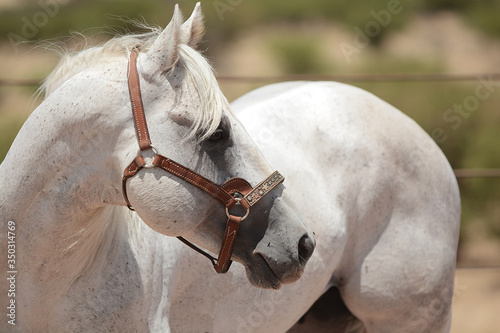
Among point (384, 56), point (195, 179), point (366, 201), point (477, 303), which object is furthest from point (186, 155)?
point (384, 56)

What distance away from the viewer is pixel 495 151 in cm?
847

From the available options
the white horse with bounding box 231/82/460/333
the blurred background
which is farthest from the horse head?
the blurred background

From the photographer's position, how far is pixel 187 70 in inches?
72.1

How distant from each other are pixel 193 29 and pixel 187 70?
175 mm

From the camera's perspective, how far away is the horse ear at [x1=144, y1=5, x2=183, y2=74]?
1797mm

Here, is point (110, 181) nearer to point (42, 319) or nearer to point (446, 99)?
point (42, 319)

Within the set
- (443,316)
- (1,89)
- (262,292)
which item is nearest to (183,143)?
(262,292)

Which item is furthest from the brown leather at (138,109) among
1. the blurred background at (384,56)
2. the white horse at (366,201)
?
the blurred background at (384,56)

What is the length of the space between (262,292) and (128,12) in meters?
13.7

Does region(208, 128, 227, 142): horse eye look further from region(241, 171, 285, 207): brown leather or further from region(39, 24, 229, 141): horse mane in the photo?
region(241, 171, 285, 207): brown leather

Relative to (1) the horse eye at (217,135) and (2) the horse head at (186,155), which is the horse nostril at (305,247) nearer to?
(2) the horse head at (186,155)

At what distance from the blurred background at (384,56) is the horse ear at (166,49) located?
16.7 feet

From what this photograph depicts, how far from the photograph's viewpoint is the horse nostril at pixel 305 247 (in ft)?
5.95

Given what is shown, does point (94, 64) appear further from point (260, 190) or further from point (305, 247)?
point (305, 247)
